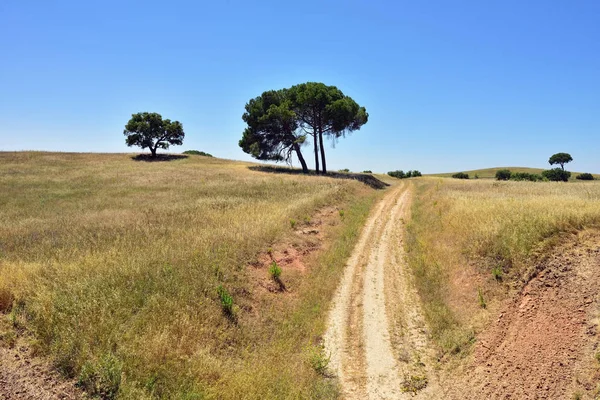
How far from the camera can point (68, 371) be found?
5.37m

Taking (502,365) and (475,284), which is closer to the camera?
(502,365)

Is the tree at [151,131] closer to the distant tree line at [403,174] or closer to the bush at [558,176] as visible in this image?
the distant tree line at [403,174]

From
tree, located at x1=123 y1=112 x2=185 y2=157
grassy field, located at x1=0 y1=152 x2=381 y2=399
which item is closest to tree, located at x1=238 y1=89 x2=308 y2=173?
tree, located at x1=123 y1=112 x2=185 y2=157

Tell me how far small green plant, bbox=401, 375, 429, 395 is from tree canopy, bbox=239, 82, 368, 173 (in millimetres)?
40666

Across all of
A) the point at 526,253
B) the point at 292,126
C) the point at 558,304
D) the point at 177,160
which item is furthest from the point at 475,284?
the point at 177,160

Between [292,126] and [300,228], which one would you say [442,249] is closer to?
[300,228]

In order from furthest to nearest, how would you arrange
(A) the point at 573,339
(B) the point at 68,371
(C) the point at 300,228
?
1. (C) the point at 300,228
2. (A) the point at 573,339
3. (B) the point at 68,371

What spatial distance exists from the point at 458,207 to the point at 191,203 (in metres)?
15.6

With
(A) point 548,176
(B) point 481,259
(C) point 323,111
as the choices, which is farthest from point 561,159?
(B) point 481,259

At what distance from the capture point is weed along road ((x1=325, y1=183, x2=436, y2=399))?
6.68m

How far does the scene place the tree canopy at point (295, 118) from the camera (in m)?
45.0

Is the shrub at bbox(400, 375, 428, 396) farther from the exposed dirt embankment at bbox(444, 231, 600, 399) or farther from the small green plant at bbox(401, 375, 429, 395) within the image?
the exposed dirt embankment at bbox(444, 231, 600, 399)

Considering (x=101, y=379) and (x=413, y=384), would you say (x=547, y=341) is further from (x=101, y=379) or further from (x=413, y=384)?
(x=101, y=379)

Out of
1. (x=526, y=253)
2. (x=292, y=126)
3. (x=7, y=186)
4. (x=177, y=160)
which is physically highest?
(x=292, y=126)
